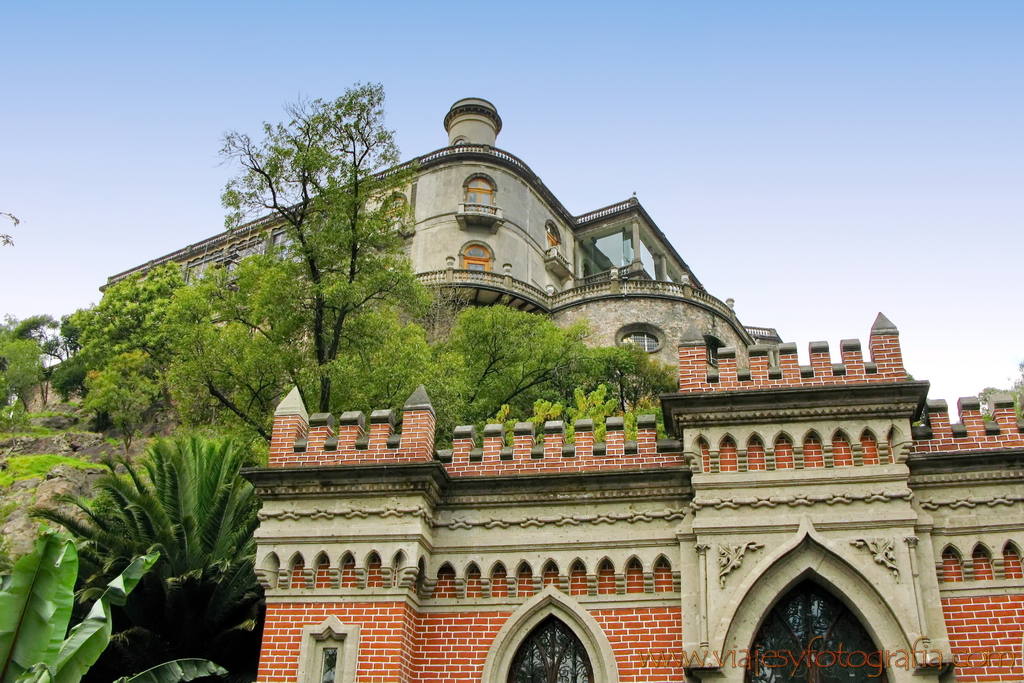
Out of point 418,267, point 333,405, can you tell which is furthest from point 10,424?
point 333,405

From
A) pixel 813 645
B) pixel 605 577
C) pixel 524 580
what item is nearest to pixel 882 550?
pixel 813 645

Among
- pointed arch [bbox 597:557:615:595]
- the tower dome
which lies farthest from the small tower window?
pointed arch [bbox 597:557:615:595]

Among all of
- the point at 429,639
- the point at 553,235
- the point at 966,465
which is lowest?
the point at 429,639

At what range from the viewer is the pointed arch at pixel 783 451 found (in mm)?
11491

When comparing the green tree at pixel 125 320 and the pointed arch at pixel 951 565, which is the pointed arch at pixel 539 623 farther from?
the green tree at pixel 125 320

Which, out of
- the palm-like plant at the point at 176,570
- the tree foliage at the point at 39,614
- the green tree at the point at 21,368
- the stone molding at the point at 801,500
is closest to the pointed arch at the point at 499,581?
the stone molding at the point at 801,500

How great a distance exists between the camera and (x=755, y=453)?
38.1ft

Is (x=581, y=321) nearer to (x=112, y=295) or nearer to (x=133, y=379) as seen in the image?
(x=133, y=379)

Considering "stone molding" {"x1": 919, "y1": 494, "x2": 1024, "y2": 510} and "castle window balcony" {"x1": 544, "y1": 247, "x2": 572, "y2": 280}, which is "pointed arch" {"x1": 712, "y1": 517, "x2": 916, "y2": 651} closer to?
"stone molding" {"x1": 919, "y1": 494, "x2": 1024, "y2": 510}

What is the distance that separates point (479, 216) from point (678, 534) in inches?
1389

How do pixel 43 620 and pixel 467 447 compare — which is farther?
pixel 467 447

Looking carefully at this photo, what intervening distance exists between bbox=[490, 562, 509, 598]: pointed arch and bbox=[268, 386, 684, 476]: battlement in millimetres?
1218

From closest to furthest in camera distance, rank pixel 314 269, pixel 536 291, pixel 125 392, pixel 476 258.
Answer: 1. pixel 314 269
2. pixel 125 392
3. pixel 536 291
4. pixel 476 258

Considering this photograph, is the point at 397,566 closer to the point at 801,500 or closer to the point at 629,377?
the point at 801,500
